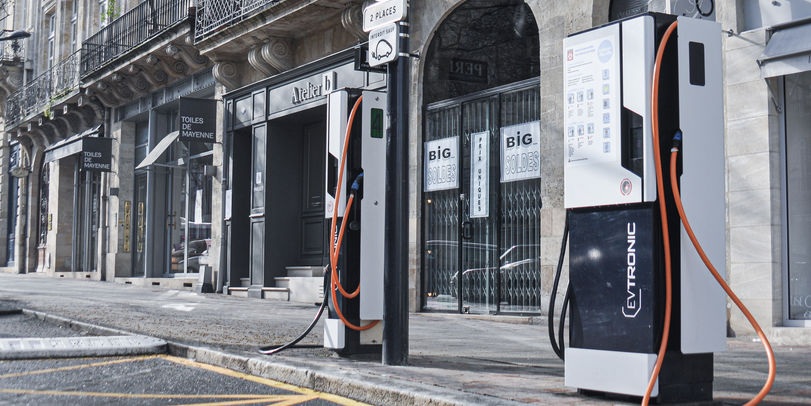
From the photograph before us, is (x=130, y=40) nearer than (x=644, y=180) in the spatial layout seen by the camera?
No

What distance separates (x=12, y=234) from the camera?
121ft

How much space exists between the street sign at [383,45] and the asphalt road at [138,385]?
239 centimetres

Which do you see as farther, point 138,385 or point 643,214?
point 138,385

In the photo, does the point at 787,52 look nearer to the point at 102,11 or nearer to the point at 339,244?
the point at 339,244

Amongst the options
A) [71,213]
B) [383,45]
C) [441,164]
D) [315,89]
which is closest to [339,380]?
[383,45]

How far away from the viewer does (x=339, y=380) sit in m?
5.70

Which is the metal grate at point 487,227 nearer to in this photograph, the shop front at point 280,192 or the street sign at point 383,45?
the shop front at point 280,192

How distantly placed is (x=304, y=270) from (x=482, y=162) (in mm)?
5173

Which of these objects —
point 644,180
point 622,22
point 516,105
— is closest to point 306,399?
Result: point 644,180

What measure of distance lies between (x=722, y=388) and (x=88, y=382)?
405 centimetres

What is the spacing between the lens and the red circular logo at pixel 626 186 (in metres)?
4.70

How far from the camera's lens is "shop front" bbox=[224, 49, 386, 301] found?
16969 mm

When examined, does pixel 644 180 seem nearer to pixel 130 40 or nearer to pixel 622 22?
pixel 622 22

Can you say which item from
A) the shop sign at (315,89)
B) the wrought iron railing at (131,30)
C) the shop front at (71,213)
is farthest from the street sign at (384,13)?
the shop front at (71,213)
